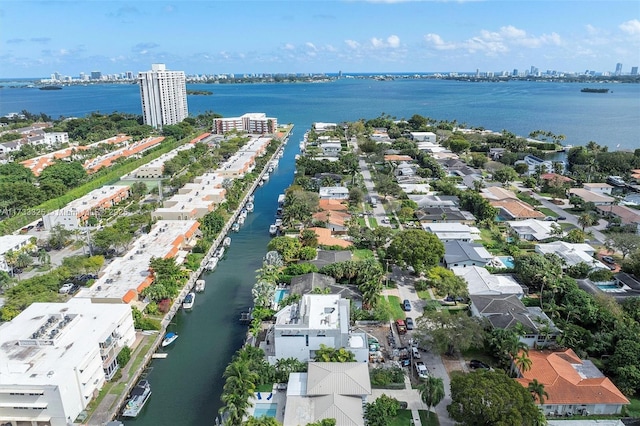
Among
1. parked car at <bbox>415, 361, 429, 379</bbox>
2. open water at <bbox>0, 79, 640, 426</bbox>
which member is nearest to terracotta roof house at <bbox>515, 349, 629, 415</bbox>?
parked car at <bbox>415, 361, 429, 379</bbox>

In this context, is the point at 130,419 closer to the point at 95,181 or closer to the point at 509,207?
the point at 509,207

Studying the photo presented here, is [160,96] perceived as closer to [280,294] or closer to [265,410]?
[280,294]

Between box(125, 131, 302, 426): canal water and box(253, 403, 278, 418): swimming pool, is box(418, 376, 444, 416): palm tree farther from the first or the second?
box(125, 131, 302, 426): canal water

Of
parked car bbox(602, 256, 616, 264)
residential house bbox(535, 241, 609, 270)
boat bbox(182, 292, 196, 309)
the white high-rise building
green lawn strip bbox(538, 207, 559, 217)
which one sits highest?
the white high-rise building

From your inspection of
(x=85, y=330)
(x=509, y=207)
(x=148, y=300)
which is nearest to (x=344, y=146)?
(x=509, y=207)

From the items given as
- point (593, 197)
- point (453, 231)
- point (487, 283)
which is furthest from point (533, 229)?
point (593, 197)
